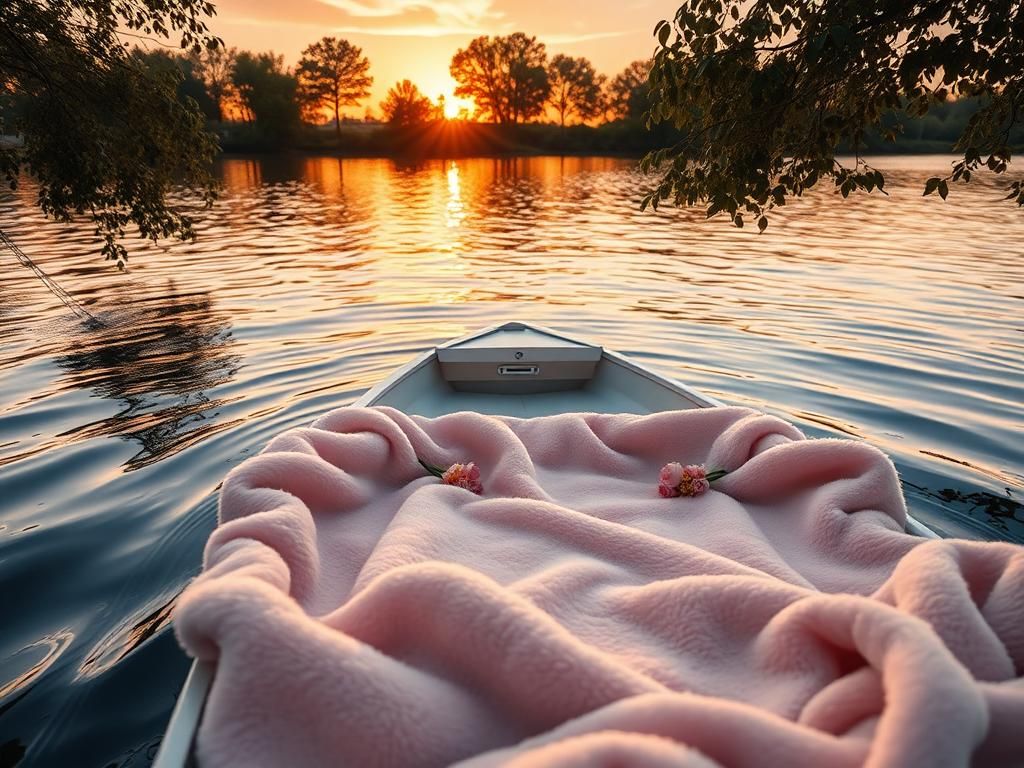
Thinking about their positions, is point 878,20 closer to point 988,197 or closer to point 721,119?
point 721,119

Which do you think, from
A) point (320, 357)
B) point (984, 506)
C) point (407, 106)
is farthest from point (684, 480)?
point (407, 106)

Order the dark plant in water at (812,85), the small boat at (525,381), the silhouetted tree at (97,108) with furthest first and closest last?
the silhouetted tree at (97,108) → the small boat at (525,381) → the dark plant in water at (812,85)

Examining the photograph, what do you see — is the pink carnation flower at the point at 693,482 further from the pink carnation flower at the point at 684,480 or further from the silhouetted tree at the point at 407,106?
the silhouetted tree at the point at 407,106

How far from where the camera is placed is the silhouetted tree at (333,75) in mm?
67375

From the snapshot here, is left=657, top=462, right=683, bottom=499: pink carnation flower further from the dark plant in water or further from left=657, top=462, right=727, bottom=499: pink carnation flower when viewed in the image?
the dark plant in water

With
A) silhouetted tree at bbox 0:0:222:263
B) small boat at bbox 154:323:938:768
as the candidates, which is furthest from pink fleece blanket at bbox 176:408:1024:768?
silhouetted tree at bbox 0:0:222:263

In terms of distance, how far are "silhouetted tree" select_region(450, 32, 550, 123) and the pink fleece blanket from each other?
245ft

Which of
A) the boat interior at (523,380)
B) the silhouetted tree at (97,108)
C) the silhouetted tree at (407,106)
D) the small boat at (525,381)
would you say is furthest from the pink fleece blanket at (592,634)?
the silhouetted tree at (407,106)

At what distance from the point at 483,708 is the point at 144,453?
4.10 meters

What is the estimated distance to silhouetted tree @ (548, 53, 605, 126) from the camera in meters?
71.8

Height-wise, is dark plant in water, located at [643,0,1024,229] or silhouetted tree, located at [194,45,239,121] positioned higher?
silhouetted tree, located at [194,45,239,121]

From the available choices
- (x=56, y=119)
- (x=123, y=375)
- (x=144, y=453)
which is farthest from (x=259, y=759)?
(x=56, y=119)

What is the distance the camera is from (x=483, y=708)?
43.1 inches

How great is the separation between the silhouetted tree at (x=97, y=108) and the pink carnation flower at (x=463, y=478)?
5856mm
